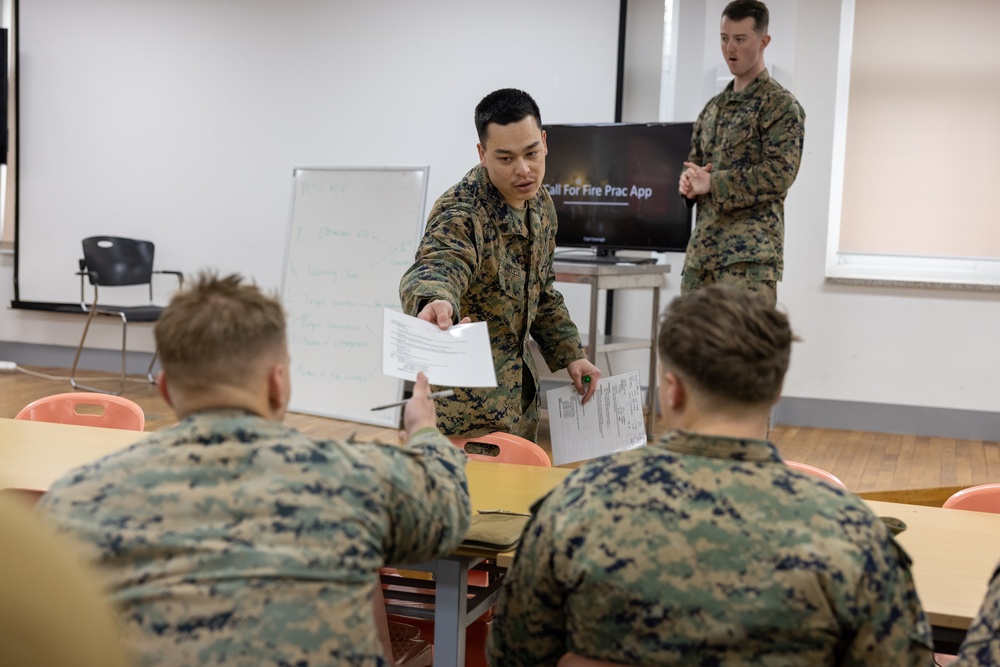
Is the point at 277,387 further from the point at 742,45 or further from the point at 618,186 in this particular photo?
the point at 618,186

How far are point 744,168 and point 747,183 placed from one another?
0.27 ft

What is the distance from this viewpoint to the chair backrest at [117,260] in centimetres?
666

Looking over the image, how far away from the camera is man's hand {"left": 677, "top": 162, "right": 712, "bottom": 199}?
155 inches

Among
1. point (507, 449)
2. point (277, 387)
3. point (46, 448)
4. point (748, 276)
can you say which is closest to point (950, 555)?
point (507, 449)

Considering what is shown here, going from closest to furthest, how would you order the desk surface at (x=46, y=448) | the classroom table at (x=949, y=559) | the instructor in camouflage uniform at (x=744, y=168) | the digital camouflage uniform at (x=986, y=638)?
1. the digital camouflage uniform at (x=986, y=638)
2. the classroom table at (x=949, y=559)
3. the desk surface at (x=46, y=448)
4. the instructor in camouflage uniform at (x=744, y=168)

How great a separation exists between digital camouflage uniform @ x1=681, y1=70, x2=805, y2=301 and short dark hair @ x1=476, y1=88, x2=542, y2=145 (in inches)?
56.5

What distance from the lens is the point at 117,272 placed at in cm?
677

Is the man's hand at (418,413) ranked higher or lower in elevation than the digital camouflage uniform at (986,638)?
higher

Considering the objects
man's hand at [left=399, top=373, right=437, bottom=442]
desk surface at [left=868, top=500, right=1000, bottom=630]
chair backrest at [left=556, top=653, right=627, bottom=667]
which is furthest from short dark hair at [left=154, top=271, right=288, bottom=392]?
desk surface at [left=868, top=500, right=1000, bottom=630]

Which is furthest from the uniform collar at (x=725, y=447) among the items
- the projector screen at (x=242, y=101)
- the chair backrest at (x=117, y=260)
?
the chair backrest at (x=117, y=260)

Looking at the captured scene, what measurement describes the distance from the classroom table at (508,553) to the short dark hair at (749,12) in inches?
83.7

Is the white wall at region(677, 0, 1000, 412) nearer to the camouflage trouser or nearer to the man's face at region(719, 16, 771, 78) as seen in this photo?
the camouflage trouser

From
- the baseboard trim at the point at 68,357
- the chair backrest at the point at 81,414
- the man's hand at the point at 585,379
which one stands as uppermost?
the man's hand at the point at 585,379

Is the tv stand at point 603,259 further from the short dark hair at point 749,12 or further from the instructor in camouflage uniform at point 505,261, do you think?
the instructor in camouflage uniform at point 505,261
